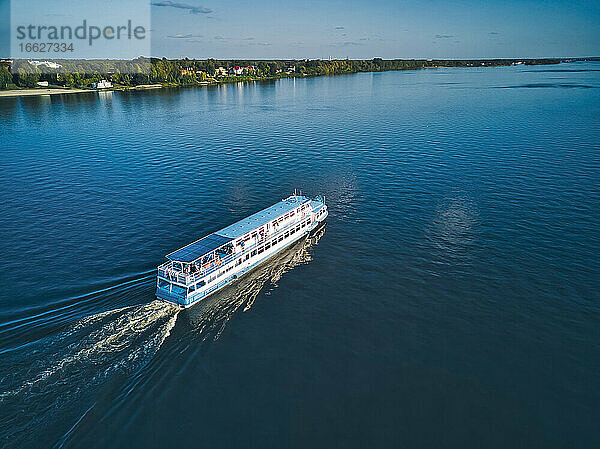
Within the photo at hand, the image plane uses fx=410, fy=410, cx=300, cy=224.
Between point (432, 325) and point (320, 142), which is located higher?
point (320, 142)

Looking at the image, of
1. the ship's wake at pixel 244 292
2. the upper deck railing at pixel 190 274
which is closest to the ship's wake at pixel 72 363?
the ship's wake at pixel 244 292

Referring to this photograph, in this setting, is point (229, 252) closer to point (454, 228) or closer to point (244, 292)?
point (244, 292)

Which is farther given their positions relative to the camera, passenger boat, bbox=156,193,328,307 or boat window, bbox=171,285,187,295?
passenger boat, bbox=156,193,328,307

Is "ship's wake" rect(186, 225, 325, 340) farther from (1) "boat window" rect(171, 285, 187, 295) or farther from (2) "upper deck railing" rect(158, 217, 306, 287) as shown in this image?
(2) "upper deck railing" rect(158, 217, 306, 287)

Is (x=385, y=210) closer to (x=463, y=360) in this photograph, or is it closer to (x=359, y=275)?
(x=359, y=275)

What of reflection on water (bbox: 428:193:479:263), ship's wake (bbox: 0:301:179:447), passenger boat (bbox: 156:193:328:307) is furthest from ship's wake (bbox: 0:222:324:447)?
reflection on water (bbox: 428:193:479:263)

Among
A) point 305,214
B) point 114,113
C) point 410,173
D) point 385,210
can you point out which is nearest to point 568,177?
point 410,173
